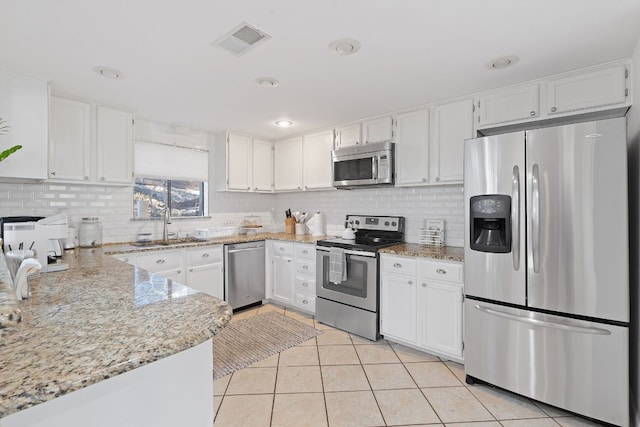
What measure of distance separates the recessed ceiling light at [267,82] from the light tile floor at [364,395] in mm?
2324

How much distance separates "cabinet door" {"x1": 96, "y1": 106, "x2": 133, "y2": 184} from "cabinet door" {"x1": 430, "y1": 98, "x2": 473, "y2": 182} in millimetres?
3121

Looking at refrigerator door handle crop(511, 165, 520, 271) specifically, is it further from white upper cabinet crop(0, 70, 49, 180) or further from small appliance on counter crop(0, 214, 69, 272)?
white upper cabinet crop(0, 70, 49, 180)

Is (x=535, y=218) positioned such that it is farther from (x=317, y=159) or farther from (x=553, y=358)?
(x=317, y=159)

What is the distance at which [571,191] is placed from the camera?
1.92 m

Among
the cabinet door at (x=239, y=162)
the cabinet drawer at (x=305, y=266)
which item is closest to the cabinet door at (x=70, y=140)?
the cabinet door at (x=239, y=162)

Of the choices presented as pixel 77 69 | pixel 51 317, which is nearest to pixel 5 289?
pixel 51 317

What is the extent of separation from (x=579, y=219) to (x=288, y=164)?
333 cm

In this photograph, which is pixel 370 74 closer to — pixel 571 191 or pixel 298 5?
pixel 298 5

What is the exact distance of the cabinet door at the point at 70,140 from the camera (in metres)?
2.81

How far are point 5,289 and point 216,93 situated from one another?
226 centimetres

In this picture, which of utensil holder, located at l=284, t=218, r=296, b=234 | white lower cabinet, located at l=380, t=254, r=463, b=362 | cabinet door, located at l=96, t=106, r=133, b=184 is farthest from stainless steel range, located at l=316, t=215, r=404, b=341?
cabinet door, located at l=96, t=106, r=133, b=184

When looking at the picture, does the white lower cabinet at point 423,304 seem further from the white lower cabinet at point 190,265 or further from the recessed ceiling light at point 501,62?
the white lower cabinet at point 190,265

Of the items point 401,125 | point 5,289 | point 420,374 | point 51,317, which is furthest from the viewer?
point 401,125

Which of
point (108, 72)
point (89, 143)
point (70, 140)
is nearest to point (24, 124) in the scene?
point (70, 140)
